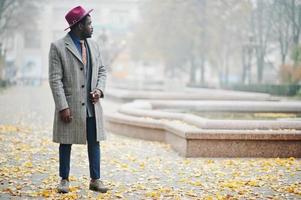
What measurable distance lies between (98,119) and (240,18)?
34.8 metres

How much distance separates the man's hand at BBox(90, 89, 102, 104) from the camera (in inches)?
223

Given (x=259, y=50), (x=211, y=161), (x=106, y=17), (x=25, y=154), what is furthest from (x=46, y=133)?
(x=106, y=17)

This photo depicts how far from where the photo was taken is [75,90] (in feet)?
18.5

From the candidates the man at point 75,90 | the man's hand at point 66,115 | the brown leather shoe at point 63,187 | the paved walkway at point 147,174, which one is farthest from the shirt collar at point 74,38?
the paved walkway at point 147,174

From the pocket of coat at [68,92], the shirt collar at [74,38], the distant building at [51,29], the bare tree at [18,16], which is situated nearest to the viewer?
the pocket of coat at [68,92]

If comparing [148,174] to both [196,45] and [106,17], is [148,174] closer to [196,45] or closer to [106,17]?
[196,45]

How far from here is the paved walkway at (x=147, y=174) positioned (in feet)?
19.0

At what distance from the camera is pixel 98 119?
5.73m

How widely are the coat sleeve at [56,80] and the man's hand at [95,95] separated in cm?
30

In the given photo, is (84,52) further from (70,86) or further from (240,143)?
(240,143)

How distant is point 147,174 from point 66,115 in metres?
1.97

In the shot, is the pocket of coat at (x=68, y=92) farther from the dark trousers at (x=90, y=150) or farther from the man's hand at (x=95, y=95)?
the dark trousers at (x=90, y=150)

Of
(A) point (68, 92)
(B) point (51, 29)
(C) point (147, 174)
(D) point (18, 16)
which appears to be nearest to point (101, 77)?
(A) point (68, 92)

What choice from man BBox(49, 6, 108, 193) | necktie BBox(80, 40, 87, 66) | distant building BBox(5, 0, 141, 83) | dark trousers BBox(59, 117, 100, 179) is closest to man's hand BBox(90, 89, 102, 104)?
man BBox(49, 6, 108, 193)
